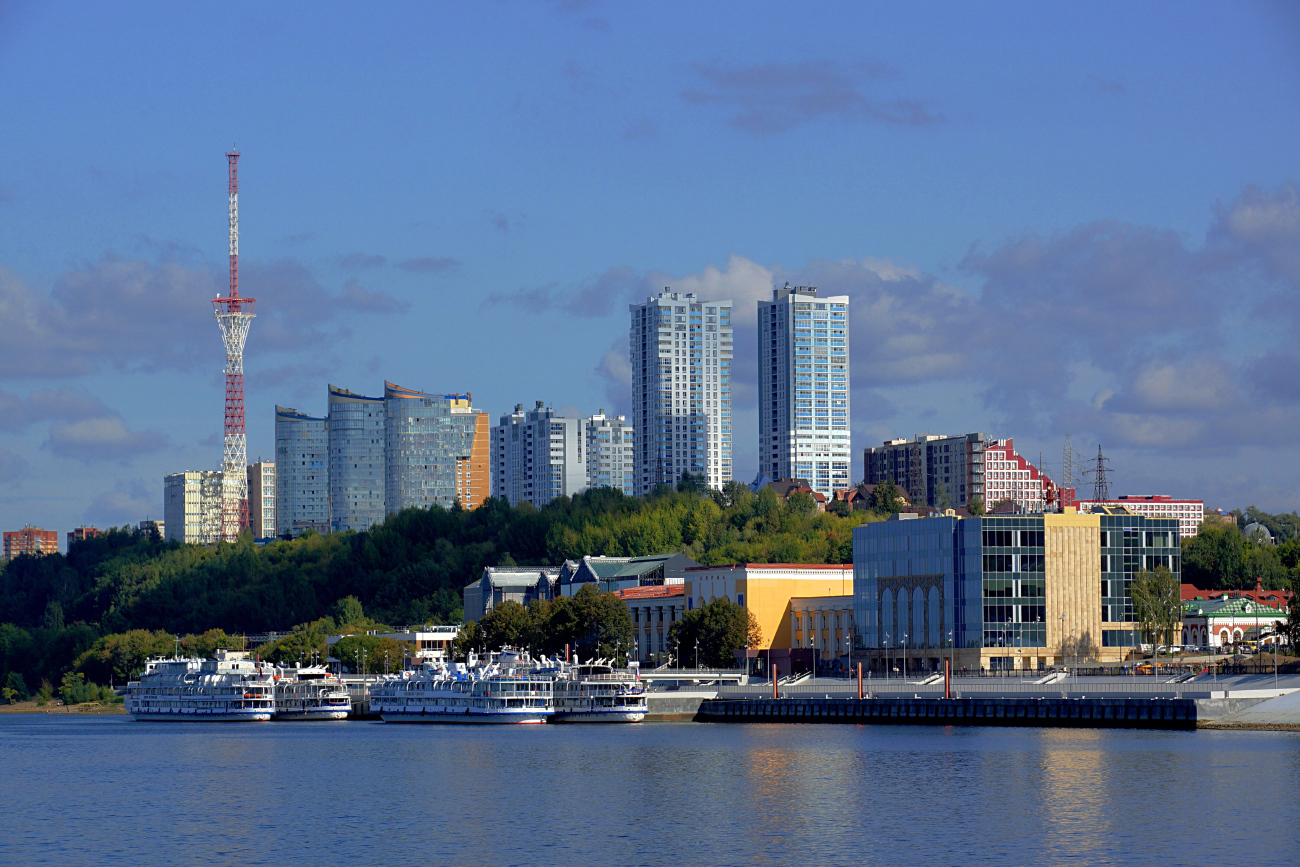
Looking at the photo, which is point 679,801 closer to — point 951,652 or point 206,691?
point 951,652

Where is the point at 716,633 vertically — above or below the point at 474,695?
above

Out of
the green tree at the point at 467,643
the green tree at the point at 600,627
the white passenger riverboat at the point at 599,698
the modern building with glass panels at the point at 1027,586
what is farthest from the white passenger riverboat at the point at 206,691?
the modern building with glass panels at the point at 1027,586

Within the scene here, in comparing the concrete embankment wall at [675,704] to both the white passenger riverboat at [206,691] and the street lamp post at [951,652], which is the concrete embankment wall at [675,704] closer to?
the street lamp post at [951,652]

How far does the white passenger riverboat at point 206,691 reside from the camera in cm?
16100

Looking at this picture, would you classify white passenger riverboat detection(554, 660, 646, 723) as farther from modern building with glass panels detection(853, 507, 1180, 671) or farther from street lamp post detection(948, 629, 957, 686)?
modern building with glass panels detection(853, 507, 1180, 671)

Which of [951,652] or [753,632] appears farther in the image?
[753,632]

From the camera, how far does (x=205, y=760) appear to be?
108 metres

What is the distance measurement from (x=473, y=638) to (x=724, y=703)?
147 ft

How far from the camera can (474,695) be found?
146 metres

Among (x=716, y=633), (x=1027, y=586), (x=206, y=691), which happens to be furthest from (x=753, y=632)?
(x=206, y=691)

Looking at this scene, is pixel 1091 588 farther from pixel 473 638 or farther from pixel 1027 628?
pixel 473 638

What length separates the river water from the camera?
66562 millimetres

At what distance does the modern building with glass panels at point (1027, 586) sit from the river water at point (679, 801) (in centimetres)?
3091

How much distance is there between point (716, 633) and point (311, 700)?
3536cm
